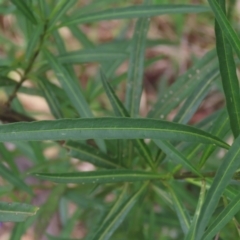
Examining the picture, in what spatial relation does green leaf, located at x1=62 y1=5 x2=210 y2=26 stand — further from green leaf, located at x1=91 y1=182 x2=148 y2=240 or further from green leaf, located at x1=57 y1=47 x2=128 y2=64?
green leaf, located at x1=91 y1=182 x2=148 y2=240

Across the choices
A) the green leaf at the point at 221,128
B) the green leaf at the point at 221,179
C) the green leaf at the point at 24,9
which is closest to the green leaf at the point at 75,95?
the green leaf at the point at 24,9

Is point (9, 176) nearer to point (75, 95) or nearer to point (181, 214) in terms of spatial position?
point (75, 95)

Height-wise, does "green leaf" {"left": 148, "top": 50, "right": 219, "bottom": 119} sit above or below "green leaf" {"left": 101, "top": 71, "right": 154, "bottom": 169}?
above

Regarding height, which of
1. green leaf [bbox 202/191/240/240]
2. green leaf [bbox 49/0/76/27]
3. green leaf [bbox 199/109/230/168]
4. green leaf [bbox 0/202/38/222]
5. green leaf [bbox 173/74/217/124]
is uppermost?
green leaf [bbox 49/0/76/27]

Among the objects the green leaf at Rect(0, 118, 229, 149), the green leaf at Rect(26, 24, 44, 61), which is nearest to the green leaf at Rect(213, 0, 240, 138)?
the green leaf at Rect(0, 118, 229, 149)

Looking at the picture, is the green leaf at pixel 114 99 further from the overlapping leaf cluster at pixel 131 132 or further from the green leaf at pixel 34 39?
the green leaf at pixel 34 39

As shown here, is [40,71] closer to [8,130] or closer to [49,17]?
[49,17]
